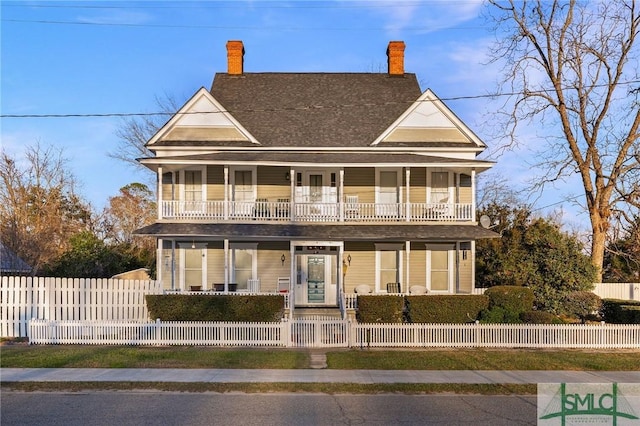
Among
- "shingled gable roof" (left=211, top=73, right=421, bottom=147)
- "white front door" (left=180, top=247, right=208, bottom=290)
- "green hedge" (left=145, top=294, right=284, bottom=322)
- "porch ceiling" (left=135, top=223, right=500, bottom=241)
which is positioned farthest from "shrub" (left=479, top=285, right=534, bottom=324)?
"white front door" (left=180, top=247, right=208, bottom=290)

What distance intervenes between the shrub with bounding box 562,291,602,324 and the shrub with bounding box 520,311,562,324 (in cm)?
187

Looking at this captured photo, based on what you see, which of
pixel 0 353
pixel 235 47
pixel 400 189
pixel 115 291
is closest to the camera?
pixel 0 353

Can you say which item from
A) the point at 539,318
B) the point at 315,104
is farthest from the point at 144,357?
the point at 315,104

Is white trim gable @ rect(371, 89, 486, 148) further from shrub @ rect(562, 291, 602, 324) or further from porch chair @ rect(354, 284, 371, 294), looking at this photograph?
shrub @ rect(562, 291, 602, 324)

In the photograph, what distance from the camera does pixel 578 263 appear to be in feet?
70.9

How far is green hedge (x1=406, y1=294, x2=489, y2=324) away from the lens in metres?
19.0

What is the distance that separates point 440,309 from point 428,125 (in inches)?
358

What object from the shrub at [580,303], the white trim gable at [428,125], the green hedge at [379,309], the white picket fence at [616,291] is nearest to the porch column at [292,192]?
the white trim gable at [428,125]

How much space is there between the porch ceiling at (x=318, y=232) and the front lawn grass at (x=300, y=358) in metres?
6.10

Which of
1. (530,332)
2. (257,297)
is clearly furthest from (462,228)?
(257,297)

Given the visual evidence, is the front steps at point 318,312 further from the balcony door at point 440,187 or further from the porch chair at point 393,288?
the balcony door at point 440,187

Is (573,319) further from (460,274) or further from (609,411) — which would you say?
(609,411)

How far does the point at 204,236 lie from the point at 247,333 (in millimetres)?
5949

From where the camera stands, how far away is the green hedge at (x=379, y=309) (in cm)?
1884
